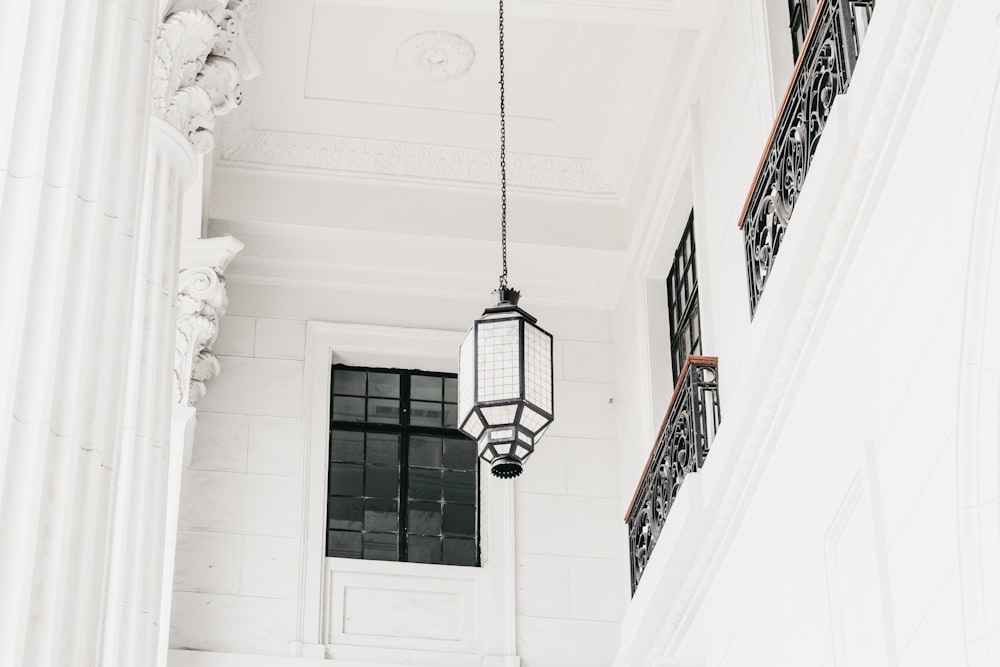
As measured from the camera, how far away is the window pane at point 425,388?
45.1 ft

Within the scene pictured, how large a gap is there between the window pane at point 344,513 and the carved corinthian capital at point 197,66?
4.40 metres

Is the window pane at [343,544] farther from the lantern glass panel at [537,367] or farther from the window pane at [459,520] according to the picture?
the lantern glass panel at [537,367]

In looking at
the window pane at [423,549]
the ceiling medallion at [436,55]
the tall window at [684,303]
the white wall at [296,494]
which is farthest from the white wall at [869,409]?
the window pane at [423,549]

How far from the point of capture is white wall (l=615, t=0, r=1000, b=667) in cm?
618

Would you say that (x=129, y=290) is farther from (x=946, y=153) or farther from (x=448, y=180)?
(x=448, y=180)

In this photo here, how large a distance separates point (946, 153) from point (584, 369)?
7396 mm

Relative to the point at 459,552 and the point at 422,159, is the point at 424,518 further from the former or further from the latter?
the point at 422,159

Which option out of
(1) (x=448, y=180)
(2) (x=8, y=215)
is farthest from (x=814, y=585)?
(1) (x=448, y=180)

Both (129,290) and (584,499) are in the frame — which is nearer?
(129,290)

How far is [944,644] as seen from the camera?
622cm

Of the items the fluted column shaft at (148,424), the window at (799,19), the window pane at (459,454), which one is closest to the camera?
the fluted column shaft at (148,424)

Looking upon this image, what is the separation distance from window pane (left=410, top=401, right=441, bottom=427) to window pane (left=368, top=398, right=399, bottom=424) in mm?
130

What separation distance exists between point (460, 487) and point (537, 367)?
449 cm

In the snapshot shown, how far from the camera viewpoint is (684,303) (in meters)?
12.3
